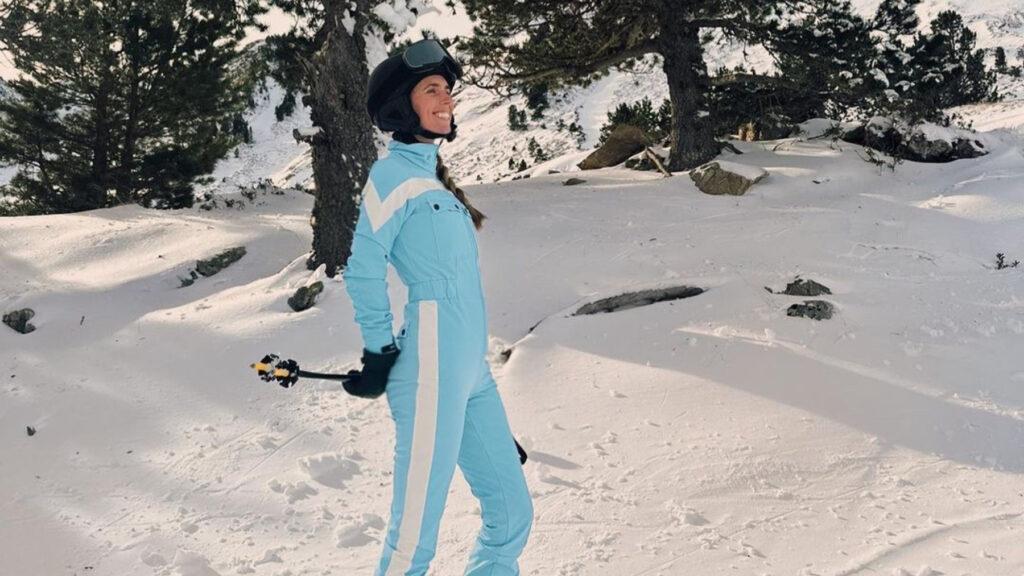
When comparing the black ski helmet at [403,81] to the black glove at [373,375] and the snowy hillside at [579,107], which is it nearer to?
the black glove at [373,375]

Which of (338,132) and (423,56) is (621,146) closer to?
(338,132)

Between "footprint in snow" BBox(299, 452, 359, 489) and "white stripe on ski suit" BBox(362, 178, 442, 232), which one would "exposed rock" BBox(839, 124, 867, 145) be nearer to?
"footprint in snow" BBox(299, 452, 359, 489)

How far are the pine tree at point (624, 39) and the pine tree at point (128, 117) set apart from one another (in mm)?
6018

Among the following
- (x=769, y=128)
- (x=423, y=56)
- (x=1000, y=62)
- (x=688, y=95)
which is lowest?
(x=769, y=128)

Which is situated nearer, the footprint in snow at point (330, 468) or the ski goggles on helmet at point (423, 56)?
the ski goggles on helmet at point (423, 56)

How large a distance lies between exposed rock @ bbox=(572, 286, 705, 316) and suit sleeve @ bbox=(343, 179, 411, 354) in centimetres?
405

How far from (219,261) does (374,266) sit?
7.82 m

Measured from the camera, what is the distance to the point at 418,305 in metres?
2.40

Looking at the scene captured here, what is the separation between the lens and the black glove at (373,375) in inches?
93.9

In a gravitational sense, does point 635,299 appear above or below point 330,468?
above

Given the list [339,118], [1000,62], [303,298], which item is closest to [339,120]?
[339,118]

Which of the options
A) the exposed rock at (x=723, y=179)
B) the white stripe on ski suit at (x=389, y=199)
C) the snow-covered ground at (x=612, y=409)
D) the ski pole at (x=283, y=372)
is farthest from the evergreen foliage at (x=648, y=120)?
the ski pole at (x=283, y=372)

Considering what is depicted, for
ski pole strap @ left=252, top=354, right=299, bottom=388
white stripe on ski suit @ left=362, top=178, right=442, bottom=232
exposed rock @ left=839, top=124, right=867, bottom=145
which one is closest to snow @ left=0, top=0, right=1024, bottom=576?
ski pole strap @ left=252, top=354, right=299, bottom=388

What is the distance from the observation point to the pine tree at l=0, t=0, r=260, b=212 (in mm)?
15219
